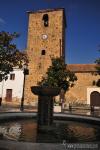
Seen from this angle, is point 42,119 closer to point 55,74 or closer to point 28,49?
point 55,74

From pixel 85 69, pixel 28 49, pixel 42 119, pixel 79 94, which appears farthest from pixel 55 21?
pixel 42 119

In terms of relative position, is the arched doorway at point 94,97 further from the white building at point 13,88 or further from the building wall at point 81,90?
the white building at point 13,88

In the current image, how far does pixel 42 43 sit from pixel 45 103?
26791 mm

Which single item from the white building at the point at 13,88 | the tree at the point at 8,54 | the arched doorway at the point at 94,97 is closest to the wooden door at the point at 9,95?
the white building at the point at 13,88

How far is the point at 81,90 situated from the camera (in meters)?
35.0

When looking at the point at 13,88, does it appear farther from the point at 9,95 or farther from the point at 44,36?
the point at 44,36

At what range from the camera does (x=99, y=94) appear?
34.7 metres

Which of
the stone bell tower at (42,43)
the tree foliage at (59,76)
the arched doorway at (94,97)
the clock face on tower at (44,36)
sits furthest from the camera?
the arched doorway at (94,97)

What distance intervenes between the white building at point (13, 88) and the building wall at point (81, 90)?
24.9 ft

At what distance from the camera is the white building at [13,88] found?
119 ft

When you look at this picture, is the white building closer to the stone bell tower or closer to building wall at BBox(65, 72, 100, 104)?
the stone bell tower

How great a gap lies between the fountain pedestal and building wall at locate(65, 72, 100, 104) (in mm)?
26535

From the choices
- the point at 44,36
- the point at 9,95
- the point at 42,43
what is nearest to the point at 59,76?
the point at 42,43

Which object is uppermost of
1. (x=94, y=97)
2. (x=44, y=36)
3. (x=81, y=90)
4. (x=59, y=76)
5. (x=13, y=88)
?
(x=44, y=36)
